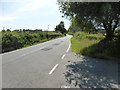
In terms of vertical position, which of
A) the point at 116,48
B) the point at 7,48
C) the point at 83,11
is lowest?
the point at 7,48

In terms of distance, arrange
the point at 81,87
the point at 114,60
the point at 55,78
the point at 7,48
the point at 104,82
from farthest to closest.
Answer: the point at 7,48, the point at 114,60, the point at 55,78, the point at 104,82, the point at 81,87

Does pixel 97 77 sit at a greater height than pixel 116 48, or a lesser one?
lesser

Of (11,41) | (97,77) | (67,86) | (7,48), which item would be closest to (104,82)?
(97,77)

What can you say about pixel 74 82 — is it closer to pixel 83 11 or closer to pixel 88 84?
pixel 88 84

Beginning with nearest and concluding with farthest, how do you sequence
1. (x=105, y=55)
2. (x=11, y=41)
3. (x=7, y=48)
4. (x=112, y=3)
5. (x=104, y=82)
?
1. (x=104, y=82)
2. (x=112, y=3)
3. (x=105, y=55)
4. (x=7, y=48)
5. (x=11, y=41)

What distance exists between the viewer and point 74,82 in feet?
14.8

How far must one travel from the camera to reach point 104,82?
4500 mm

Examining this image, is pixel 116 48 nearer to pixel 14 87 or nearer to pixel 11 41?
pixel 14 87

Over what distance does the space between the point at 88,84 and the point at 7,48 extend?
538 inches

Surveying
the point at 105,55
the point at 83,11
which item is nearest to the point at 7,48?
the point at 83,11

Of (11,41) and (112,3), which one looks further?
(11,41)

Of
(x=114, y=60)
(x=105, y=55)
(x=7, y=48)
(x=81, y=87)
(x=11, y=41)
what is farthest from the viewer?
(x=11, y=41)

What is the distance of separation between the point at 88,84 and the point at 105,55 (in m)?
5.25

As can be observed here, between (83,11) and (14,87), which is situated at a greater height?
(83,11)
